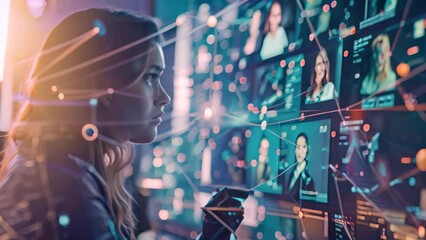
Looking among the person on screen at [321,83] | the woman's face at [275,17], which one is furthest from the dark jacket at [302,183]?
the woman's face at [275,17]

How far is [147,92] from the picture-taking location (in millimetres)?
1281

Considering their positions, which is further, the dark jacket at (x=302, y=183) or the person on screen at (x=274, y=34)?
the person on screen at (x=274, y=34)

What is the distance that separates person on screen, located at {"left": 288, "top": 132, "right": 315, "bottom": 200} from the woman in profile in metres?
0.45

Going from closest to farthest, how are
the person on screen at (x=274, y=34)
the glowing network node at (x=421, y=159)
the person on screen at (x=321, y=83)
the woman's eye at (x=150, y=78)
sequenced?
1. the glowing network node at (x=421, y=159)
2. the person on screen at (x=321, y=83)
3. the person on screen at (x=274, y=34)
4. the woman's eye at (x=150, y=78)

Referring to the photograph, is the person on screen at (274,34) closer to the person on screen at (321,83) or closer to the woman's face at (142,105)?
the person on screen at (321,83)

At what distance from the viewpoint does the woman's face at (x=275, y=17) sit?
1171 mm

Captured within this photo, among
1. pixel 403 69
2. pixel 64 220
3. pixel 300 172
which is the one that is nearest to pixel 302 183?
pixel 300 172

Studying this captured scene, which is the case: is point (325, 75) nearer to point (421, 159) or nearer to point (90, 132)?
point (421, 159)

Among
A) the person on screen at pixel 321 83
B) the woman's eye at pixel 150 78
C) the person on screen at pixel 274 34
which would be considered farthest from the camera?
the woman's eye at pixel 150 78

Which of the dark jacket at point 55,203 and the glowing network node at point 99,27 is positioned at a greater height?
the glowing network node at point 99,27

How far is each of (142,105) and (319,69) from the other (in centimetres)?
53

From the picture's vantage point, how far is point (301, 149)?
3.59 ft

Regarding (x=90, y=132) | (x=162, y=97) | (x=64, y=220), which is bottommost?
(x=64, y=220)

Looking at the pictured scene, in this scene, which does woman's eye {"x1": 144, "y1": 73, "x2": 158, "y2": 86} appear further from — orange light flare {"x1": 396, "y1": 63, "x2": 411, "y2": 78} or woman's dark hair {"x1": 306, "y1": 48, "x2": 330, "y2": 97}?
orange light flare {"x1": 396, "y1": 63, "x2": 411, "y2": 78}
